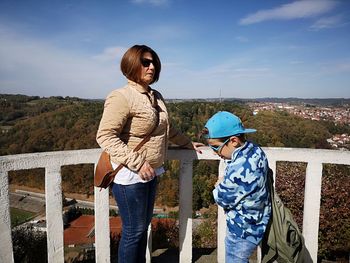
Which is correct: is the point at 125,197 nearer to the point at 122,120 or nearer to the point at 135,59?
the point at 122,120

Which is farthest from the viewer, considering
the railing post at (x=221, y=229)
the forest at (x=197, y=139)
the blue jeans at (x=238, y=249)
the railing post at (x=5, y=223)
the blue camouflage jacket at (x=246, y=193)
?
the forest at (x=197, y=139)

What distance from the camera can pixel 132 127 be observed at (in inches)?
69.7

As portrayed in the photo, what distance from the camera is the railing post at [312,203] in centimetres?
230

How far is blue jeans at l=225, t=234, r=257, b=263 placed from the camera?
5.77 feet

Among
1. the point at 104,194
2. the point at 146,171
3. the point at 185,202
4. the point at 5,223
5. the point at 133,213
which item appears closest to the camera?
the point at 146,171

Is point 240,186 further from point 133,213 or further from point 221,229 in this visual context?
point 221,229

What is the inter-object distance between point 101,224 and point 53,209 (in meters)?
0.39

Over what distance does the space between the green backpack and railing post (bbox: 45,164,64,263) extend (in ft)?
4.99

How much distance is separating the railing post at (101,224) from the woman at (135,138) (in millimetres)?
392

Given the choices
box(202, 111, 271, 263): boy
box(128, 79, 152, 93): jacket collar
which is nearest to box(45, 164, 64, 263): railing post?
box(128, 79, 152, 93): jacket collar

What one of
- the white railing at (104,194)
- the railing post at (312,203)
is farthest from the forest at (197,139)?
A: the railing post at (312,203)

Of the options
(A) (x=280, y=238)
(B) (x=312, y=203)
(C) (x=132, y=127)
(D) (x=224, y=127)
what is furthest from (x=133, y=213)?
(B) (x=312, y=203)

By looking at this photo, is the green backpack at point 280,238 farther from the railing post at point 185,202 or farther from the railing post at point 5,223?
the railing post at point 5,223

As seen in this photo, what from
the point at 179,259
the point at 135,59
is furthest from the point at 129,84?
the point at 179,259
